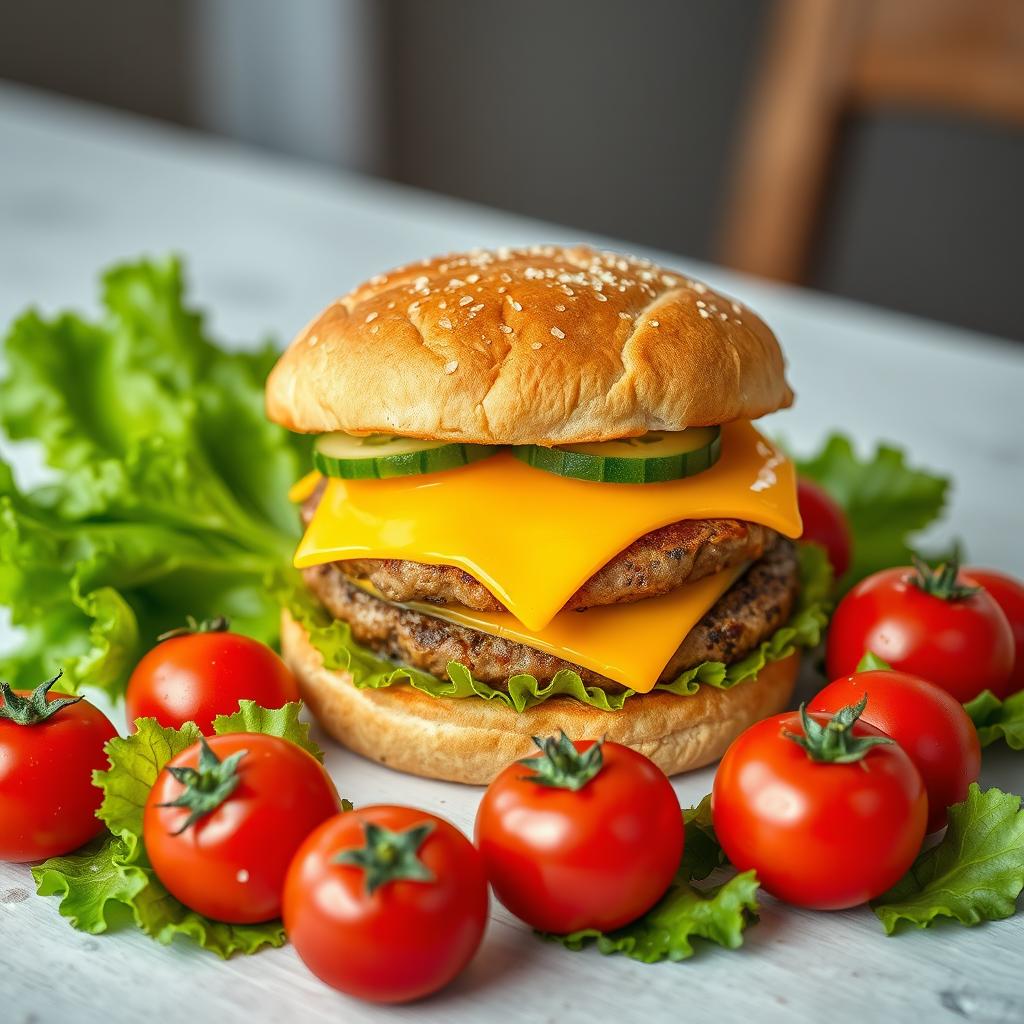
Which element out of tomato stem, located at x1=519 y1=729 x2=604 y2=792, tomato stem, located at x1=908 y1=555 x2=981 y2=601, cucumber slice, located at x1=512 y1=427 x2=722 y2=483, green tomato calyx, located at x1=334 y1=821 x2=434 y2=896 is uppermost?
cucumber slice, located at x1=512 y1=427 x2=722 y2=483

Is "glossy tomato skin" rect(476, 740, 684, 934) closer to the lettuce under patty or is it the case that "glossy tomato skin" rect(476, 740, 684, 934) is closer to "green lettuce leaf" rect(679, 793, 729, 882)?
"green lettuce leaf" rect(679, 793, 729, 882)

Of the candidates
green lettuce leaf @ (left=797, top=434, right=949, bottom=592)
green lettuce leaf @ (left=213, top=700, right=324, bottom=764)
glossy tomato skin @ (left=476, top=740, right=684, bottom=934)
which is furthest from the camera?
green lettuce leaf @ (left=797, top=434, right=949, bottom=592)

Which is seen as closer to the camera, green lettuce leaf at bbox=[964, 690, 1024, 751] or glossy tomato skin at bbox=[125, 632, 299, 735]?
glossy tomato skin at bbox=[125, 632, 299, 735]

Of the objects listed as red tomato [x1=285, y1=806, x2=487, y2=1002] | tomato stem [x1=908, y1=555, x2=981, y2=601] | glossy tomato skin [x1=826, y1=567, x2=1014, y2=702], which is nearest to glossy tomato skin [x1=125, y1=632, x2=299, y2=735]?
red tomato [x1=285, y1=806, x2=487, y2=1002]

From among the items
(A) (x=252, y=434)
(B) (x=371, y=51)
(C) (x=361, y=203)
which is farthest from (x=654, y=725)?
(B) (x=371, y=51)

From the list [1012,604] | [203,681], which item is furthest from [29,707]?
[1012,604]

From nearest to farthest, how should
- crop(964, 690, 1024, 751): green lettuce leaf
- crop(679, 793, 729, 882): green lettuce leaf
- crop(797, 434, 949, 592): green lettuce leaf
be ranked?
1. crop(679, 793, 729, 882): green lettuce leaf
2. crop(964, 690, 1024, 751): green lettuce leaf
3. crop(797, 434, 949, 592): green lettuce leaf

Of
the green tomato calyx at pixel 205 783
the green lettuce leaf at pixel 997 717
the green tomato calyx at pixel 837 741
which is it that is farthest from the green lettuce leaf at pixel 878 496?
the green tomato calyx at pixel 205 783
